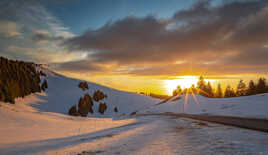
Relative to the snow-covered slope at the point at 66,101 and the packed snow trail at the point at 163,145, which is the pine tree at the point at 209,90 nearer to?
the snow-covered slope at the point at 66,101

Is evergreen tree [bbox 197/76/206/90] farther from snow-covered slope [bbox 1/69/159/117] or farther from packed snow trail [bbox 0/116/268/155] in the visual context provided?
packed snow trail [bbox 0/116/268/155]

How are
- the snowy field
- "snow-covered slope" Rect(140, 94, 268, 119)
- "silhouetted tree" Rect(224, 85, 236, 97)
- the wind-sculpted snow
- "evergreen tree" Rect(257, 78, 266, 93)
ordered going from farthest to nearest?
"silhouetted tree" Rect(224, 85, 236, 97), "evergreen tree" Rect(257, 78, 266, 93), the wind-sculpted snow, "snow-covered slope" Rect(140, 94, 268, 119), the snowy field

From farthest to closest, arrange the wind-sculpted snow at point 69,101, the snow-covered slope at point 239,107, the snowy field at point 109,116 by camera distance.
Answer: the wind-sculpted snow at point 69,101 → the snow-covered slope at point 239,107 → the snowy field at point 109,116

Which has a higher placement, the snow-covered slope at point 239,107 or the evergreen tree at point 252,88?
the evergreen tree at point 252,88

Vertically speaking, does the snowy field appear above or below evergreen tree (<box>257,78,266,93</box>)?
below

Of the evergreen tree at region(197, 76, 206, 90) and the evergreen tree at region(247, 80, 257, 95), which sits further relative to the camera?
the evergreen tree at region(197, 76, 206, 90)

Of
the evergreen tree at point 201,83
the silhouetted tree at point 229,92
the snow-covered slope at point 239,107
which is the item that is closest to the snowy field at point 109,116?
the snow-covered slope at point 239,107

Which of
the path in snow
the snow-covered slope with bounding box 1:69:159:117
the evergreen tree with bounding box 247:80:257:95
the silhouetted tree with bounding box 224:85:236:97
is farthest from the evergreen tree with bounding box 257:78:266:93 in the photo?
the path in snow

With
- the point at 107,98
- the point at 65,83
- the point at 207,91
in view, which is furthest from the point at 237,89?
the point at 65,83

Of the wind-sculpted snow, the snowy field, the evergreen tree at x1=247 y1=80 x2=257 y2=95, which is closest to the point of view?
the snowy field

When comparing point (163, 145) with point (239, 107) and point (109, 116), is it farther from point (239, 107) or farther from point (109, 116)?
point (109, 116)

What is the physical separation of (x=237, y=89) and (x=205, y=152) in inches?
4511

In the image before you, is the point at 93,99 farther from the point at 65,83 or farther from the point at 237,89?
the point at 237,89

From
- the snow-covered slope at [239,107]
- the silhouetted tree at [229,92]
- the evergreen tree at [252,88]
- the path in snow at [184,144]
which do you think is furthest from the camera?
the silhouetted tree at [229,92]
